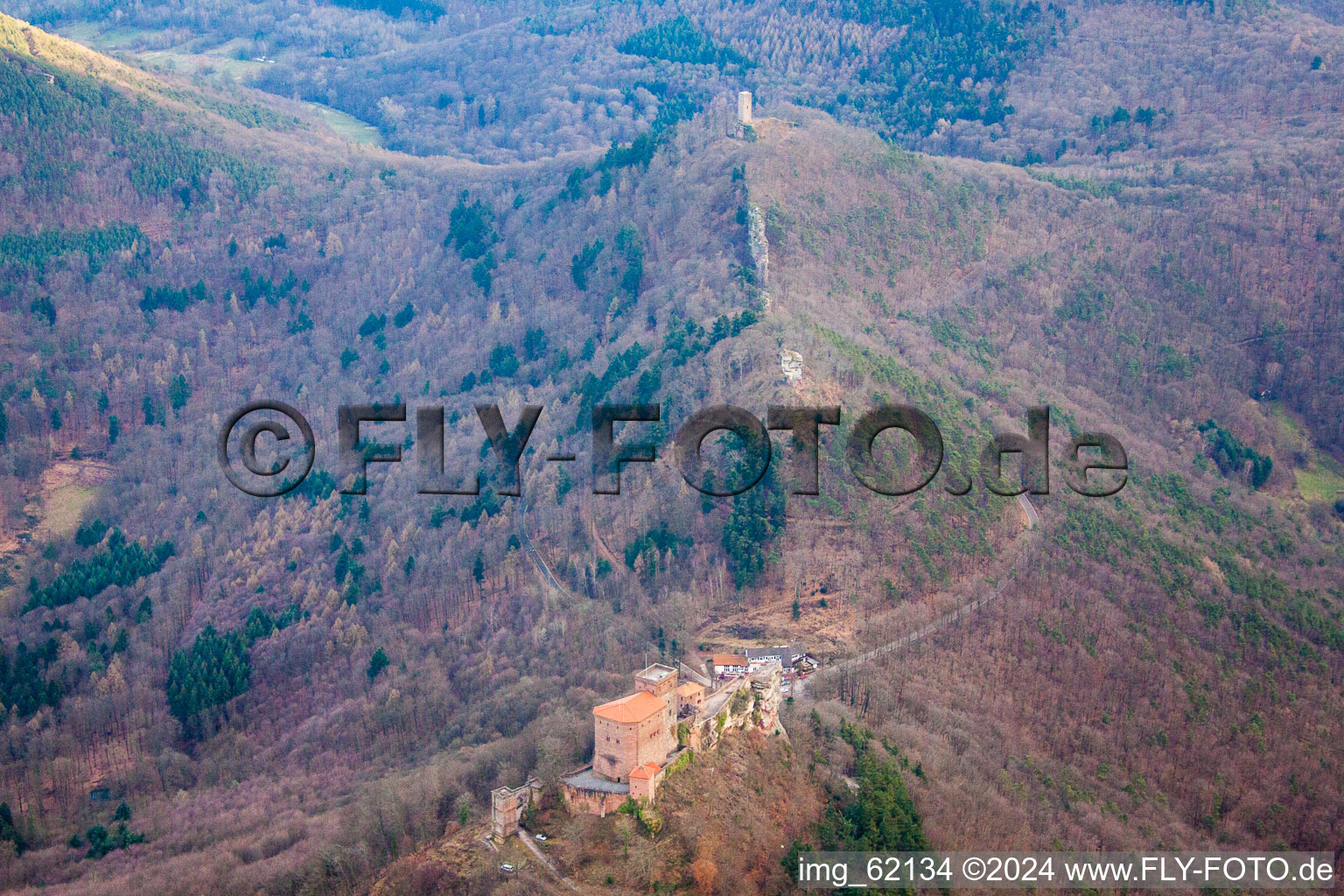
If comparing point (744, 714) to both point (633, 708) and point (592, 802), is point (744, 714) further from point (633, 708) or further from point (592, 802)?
point (592, 802)

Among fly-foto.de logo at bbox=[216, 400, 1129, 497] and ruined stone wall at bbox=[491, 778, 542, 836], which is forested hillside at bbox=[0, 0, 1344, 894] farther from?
ruined stone wall at bbox=[491, 778, 542, 836]

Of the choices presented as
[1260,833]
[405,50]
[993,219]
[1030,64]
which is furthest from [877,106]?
[1260,833]

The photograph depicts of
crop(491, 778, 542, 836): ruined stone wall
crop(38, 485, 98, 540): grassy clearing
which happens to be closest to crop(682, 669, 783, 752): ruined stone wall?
crop(491, 778, 542, 836): ruined stone wall

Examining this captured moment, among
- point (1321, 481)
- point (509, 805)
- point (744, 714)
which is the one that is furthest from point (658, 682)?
point (1321, 481)

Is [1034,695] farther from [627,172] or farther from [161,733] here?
[627,172]

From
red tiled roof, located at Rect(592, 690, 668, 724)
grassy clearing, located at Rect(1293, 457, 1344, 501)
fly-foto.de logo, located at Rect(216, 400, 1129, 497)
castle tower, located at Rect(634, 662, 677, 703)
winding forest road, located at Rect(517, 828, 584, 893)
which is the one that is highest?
fly-foto.de logo, located at Rect(216, 400, 1129, 497)

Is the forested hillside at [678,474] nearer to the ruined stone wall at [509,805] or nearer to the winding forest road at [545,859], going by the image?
the winding forest road at [545,859]
